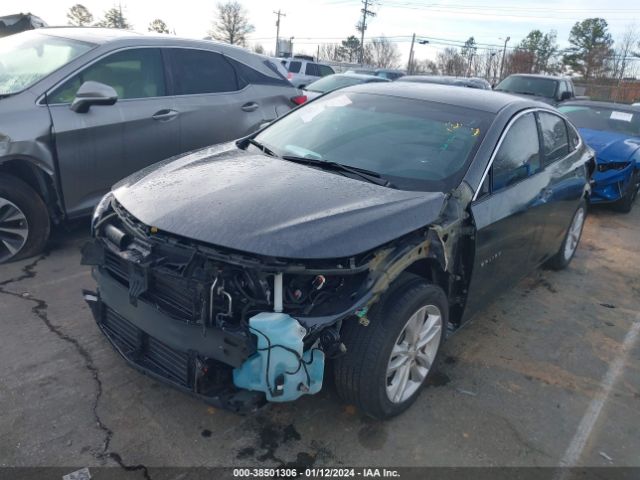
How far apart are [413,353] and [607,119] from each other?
291 inches

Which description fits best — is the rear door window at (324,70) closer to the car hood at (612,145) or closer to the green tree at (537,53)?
the car hood at (612,145)

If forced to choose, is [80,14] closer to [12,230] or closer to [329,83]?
[329,83]

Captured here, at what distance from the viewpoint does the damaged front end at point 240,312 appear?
87.3 inches

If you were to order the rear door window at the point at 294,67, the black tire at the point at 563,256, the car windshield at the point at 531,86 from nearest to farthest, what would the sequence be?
the black tire at the point at 563,256
the car windshield at the point at 531,86
the rear door window at the point at 294,67

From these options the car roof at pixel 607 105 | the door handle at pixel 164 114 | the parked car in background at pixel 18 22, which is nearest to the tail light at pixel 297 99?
the door handle at pixel 164 114

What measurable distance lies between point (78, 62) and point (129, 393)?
289cm

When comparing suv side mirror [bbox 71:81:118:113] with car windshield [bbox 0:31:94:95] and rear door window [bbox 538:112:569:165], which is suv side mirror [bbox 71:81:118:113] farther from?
rear door window [bbox 538:112:569:165]

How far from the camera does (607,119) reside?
8328 millimetres

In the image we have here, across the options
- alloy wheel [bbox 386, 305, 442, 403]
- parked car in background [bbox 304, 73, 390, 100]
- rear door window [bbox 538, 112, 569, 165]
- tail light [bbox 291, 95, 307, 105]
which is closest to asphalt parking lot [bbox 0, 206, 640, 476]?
alloy wheel [bbox 386, 305, 442, 403]

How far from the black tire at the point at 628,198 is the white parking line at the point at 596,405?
12.9ft

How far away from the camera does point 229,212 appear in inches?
97.0

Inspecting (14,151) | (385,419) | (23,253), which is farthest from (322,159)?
(23,253)

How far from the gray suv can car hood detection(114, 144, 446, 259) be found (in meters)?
1.39

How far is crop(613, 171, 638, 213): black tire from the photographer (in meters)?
7.29
